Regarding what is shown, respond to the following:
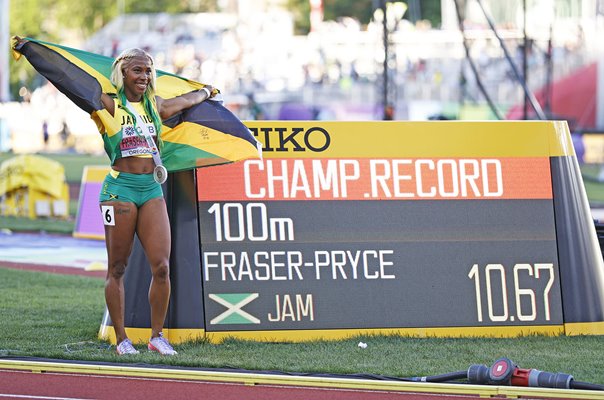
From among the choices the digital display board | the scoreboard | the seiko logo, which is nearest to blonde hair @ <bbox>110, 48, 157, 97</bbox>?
the scoreboard

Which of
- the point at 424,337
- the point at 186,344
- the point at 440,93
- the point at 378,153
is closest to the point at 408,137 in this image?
the point at 378,153

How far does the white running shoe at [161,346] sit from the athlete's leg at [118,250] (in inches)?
7.4

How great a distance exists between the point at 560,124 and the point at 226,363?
3.10 metres

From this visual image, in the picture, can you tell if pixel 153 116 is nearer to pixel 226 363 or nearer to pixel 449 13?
pixel 226 363

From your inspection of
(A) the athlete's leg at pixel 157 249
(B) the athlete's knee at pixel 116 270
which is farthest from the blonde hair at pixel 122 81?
(B) the athlete's knee at pixel 116 270

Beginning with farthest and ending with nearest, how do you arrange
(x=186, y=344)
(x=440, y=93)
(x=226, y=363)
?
(x=440, y=93), (x=186, y=344), (x=226, y=363)

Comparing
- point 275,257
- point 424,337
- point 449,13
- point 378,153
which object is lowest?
point 424,337

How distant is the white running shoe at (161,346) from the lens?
837 cm

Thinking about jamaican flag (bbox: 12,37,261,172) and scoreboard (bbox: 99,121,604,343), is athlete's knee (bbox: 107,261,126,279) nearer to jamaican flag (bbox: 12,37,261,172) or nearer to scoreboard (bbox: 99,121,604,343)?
scoreboard (bbox: 99,121,604,343)

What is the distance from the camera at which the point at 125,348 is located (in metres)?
8.41

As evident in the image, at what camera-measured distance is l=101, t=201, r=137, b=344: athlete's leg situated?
8.30 metres

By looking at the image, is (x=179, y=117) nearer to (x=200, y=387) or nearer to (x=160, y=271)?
(x=160, y=271)

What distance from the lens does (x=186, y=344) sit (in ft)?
28.7

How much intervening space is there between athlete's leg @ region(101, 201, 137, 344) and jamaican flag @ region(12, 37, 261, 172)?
2.01 feet
